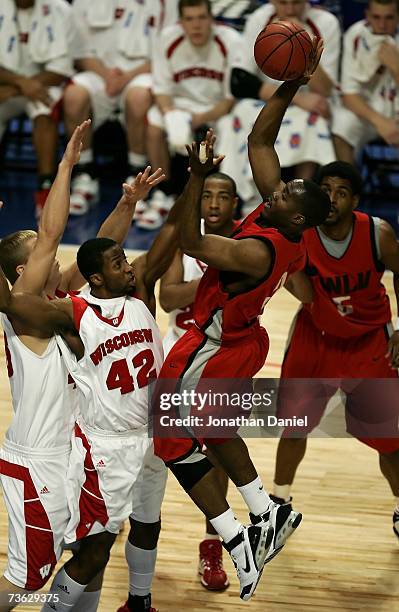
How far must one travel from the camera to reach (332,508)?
Answer: 615 centimetres

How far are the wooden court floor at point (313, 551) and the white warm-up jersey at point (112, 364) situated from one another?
3.36 feet

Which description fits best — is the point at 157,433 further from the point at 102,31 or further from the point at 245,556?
the point at 102,31

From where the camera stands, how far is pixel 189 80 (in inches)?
420

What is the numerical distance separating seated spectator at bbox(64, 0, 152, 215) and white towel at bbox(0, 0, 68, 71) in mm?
318

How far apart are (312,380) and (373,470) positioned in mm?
1053

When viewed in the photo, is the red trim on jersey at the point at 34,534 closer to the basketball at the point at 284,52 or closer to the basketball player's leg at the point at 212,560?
the basketball player's leg at the point at 212,560

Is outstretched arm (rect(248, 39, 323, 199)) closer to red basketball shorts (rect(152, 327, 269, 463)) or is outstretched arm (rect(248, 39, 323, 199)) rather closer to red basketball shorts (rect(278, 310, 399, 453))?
red basketball shorts (rect(152, 327, 269, 463))

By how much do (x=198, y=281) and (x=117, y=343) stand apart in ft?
3.72

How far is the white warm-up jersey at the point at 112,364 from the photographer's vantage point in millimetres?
4633

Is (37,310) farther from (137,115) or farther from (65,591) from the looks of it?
(137,115)

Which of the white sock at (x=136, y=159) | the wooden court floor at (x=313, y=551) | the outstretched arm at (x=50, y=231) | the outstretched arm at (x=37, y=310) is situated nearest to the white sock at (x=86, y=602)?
the wooden court floor at (x=313, y=551)

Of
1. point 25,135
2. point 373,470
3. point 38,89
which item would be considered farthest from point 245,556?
point 25,135

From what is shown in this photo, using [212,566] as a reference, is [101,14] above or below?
above

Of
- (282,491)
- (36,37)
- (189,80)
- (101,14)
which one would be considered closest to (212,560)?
(282,491)
